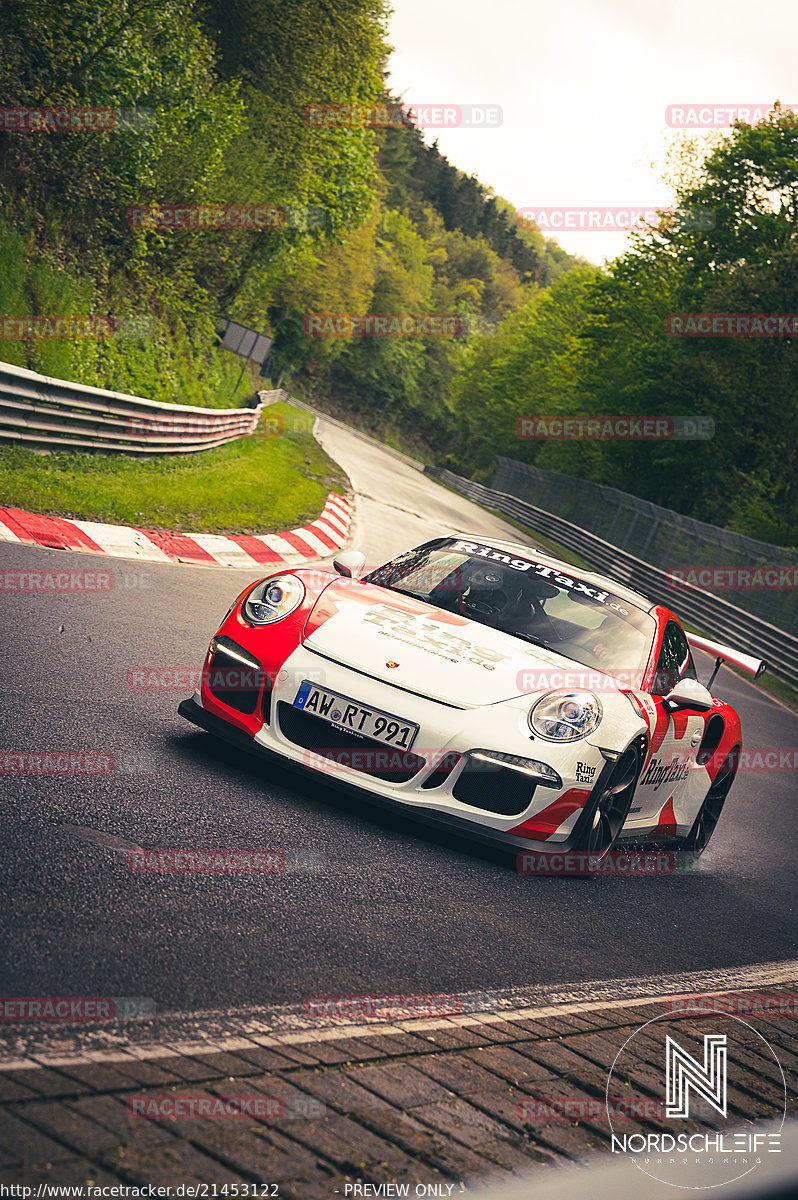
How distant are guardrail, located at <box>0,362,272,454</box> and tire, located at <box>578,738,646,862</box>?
316 inches

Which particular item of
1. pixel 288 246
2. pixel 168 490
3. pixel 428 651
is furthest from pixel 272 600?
pixel 288 246

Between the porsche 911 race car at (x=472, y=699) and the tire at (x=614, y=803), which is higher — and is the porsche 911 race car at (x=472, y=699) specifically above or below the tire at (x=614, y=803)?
above

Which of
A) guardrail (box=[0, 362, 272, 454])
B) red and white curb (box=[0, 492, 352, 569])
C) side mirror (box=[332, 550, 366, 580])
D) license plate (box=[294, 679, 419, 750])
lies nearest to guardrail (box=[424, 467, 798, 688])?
red and white curb (box=[0, 492, 352, 569])

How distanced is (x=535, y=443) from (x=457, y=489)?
26.8 feet

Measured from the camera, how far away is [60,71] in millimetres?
17344

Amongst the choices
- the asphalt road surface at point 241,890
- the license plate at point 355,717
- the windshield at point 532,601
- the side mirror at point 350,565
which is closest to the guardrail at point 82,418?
the asphalt road surface at point 241,890

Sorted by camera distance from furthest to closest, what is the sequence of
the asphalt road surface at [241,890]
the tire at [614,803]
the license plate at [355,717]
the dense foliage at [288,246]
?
the dense foliage at [288,246], the tire at [614,803], the license plate at [355,717], the asphalt road surface at [241,890]

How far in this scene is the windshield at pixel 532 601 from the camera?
19.8ft

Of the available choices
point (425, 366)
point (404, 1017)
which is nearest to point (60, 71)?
point (404, 1017)

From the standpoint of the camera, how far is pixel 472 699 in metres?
5.02

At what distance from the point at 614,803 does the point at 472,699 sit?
3.33 ft

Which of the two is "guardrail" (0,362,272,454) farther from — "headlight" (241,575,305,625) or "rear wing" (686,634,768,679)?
"rear wing" (686,634,768,679)

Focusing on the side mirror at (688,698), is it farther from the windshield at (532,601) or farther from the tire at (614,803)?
the tire at (614,803)

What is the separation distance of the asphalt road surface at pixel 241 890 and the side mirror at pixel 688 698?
998 mm
